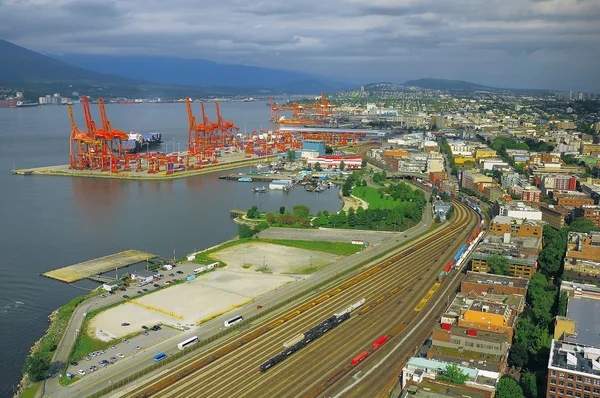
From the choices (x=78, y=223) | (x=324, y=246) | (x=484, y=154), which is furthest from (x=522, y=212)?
(x=484, y=154)

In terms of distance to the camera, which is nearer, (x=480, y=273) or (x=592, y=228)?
(x=480, y=273)

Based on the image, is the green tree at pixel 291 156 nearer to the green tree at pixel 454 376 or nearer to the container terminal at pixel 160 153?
the container terminal at pixel 160 153

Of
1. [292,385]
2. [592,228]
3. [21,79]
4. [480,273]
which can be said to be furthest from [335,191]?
[21,79]

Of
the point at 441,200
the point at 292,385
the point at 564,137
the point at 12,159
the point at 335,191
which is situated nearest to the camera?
the point at 292,385

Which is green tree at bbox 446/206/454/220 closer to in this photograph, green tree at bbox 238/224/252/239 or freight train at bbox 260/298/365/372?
green tree at bbox 238/224/252/239

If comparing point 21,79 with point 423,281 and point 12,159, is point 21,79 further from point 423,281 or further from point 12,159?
point 423,281

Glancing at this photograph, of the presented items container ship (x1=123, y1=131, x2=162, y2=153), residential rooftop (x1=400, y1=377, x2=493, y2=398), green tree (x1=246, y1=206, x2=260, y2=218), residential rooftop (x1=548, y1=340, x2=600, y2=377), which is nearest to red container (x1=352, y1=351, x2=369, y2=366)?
residential rooftop (x1=400, y1=377, x2=493, y2=398)
